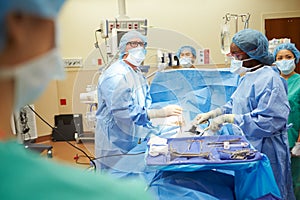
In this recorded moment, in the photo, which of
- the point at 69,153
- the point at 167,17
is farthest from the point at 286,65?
the point at 69,153

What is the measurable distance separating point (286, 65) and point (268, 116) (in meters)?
0.97

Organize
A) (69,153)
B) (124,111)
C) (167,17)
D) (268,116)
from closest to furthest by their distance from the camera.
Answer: (268,116)
(124,111)
(69,153)
(167,17)

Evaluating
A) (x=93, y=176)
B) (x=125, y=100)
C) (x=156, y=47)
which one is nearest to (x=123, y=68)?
(x=125, y=100)

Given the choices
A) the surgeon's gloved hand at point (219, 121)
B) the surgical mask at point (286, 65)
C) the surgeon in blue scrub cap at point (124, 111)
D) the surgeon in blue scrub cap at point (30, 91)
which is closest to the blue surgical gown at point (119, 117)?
the surgeon in blue scrub cap at point (124, 111)

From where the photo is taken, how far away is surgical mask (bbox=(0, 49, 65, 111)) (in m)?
0.37

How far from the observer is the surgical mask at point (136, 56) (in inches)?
79.3

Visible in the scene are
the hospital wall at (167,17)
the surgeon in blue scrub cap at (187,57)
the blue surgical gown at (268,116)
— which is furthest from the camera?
the hospital wall at (167,17)

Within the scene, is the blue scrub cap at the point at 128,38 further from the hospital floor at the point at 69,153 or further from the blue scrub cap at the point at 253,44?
the hospital floor at the point at 69,153

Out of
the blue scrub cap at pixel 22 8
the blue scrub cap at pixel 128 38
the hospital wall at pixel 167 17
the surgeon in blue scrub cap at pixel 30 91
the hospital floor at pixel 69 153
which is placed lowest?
the hospital floor at pixel 69 153

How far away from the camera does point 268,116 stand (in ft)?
5.39

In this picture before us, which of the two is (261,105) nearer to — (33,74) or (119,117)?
(119,117)

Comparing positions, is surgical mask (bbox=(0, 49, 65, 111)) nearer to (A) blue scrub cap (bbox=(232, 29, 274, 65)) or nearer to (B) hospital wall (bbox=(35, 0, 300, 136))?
(A) blue scrub cap (bbox=(232, 29, 274, 65))

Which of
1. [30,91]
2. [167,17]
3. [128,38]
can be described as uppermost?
[167,17]

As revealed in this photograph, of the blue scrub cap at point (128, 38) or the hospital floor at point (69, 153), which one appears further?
the hospital floor at point (69, 153)
